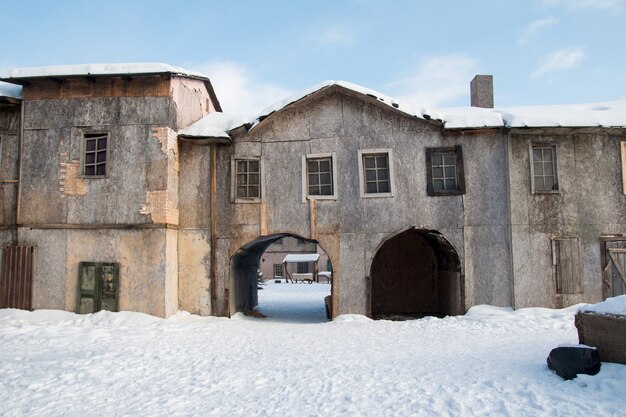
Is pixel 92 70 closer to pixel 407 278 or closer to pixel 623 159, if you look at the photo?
pixel 407 278

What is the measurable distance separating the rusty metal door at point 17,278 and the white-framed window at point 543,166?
580 inches

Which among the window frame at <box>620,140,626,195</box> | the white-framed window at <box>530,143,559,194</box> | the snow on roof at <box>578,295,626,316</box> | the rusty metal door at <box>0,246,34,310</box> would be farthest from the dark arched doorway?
the rusty metal door at <box>0,246,34,310</box>

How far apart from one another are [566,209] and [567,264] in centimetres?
158

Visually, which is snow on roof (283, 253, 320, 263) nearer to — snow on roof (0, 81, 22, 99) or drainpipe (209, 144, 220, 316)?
drainpipe (209, 144, 220, 316)

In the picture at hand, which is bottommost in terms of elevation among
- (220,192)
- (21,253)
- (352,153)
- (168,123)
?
(21,253)

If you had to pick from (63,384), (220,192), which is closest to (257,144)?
Result: (220,192)

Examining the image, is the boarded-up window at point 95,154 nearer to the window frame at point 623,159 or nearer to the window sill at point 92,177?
the window sill at point 92,177

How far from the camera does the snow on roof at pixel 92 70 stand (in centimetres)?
1280

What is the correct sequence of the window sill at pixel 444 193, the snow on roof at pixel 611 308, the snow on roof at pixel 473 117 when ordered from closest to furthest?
the snow on roof at pixel 611 308 < the snow on roof at pixel 473 117 < the window sill at pixel 444 193

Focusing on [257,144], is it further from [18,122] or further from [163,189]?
[18,122]

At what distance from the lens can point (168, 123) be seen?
512 inches

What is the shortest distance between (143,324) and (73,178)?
4.80 metres

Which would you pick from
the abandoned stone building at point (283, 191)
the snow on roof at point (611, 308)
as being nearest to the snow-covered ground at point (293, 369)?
the snow on roof at point (611, 308)

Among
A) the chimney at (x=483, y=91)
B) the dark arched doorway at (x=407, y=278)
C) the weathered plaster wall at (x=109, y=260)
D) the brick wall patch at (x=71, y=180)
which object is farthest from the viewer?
the chimney at (x=483, y=91)
